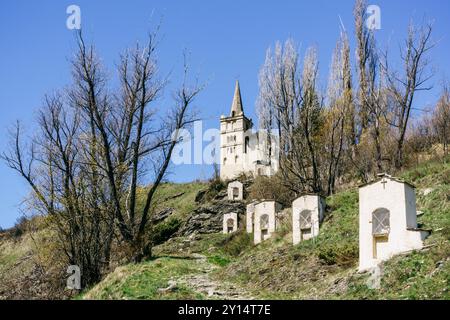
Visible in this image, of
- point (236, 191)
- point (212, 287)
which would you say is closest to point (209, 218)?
point (236, 191)

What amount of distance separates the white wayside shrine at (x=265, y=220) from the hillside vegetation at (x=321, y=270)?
4.02 feet

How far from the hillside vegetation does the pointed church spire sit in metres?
49.8

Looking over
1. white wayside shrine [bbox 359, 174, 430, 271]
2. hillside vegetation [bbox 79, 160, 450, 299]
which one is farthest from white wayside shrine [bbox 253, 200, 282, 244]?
white wayside shrine [bbox 359, 174, 430, 271]

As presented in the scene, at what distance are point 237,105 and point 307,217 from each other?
5376 cm

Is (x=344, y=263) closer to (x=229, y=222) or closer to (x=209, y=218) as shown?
(x=229, y=222)

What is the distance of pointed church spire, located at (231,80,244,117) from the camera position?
68.8m

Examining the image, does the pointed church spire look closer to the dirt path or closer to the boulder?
the boulder

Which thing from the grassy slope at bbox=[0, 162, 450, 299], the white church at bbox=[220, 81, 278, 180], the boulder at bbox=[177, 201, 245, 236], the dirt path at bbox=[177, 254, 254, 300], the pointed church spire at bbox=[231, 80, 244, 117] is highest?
the pointed church spire at bbox=[231, 80, 244, 117]

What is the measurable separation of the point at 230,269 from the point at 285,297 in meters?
4.97

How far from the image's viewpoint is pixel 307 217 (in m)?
16.4

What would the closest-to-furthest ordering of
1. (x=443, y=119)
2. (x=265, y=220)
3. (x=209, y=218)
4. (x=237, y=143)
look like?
(x=265, y=220) → (x=443, y=119) → (x=209, y=218) → (x=237, y=143)

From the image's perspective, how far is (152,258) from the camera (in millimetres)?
18016

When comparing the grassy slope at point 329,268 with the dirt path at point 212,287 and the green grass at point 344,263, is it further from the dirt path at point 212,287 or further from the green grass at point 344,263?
the dirt path at point 212,287

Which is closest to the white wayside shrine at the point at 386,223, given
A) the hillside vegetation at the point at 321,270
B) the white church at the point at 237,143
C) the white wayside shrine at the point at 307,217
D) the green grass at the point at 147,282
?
the hillside vegetation at the point at 321,270
